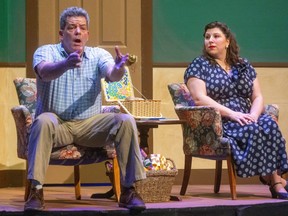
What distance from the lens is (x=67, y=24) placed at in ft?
15.6

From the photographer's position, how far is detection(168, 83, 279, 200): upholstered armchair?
537 centimetres

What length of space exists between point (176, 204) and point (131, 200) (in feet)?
1.97

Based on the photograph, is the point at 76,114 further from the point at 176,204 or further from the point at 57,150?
the point at 176,204

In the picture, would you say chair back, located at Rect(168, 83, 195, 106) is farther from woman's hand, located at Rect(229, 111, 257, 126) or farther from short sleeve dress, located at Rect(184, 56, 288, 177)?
woman's hand, located at Rect(229, 111, 257, 126)

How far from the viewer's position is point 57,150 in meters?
4.91

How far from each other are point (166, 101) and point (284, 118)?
116cm

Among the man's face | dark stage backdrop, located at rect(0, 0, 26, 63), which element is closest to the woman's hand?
the man's face

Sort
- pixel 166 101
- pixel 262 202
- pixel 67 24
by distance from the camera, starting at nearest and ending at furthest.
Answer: pixel 67 24 → pixel 262 202 → pixel 166 101

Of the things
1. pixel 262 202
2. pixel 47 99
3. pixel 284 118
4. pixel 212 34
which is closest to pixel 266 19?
pixel 284 118

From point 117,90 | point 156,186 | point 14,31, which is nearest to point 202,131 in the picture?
point 156,186

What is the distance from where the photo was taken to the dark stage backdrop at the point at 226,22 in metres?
6.82

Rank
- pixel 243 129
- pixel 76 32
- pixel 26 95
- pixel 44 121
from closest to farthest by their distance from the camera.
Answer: pixel 44 121
pixel 76 32
pixel 243 129
pixel 26 95

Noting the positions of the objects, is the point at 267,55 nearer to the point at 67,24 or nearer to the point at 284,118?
the point at 284,118

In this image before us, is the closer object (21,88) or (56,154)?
(56,154)
